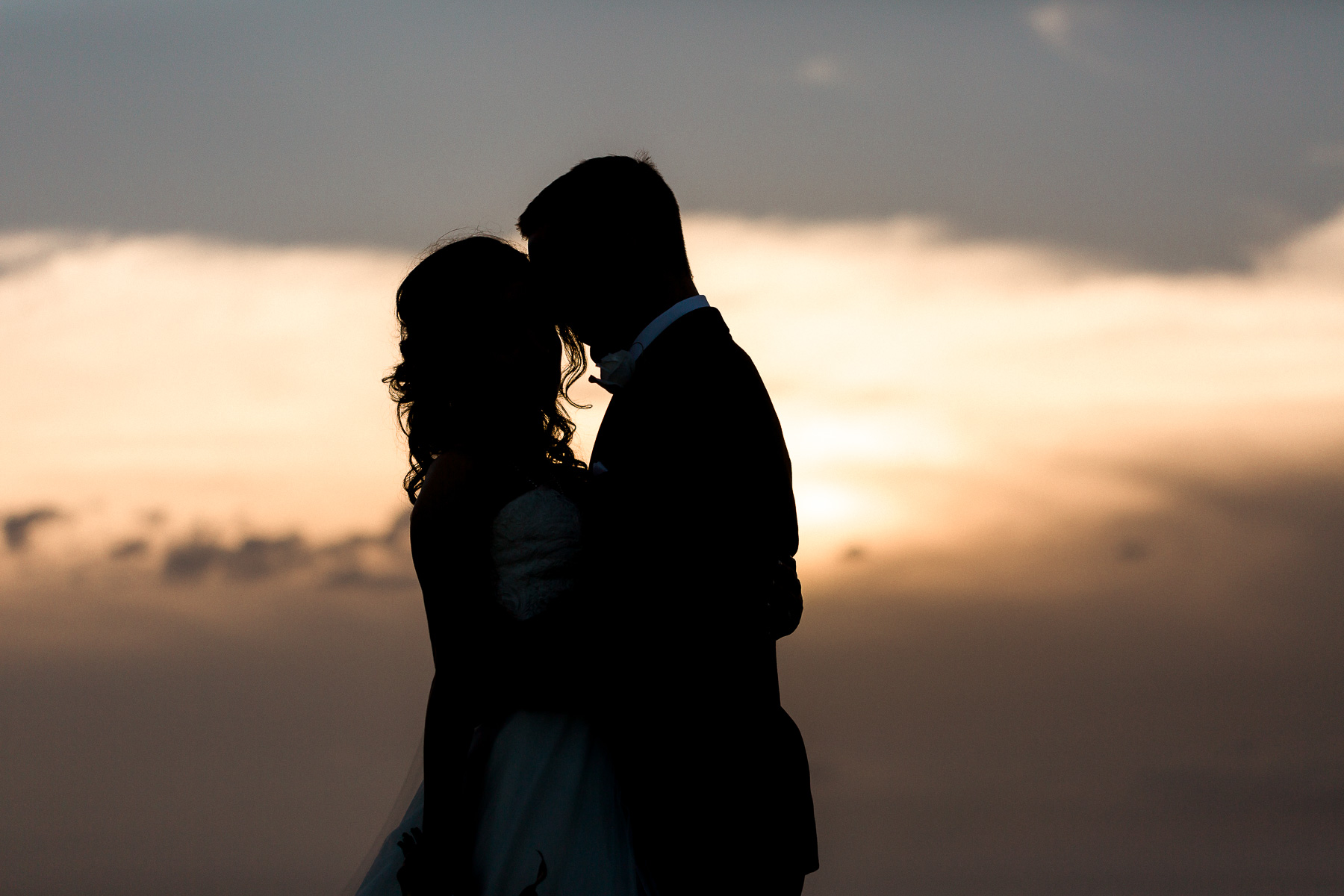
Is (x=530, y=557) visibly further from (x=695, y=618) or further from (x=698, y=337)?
(x=698, y=337)

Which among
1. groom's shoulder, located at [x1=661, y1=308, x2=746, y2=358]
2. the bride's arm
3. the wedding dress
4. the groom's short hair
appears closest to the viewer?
the bride's arm

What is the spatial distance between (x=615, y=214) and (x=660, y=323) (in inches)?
16.5

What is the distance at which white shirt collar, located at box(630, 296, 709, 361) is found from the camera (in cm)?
435

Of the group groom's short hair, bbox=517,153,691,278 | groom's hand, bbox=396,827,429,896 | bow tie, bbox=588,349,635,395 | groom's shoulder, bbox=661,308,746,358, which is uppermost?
groom's short hair, bbox=517,153,691,278

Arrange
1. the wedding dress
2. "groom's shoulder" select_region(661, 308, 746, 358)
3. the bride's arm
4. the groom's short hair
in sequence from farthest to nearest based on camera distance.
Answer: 1. the groom's short hair
2. "groom's shoulder" select_region(661, 308, 746, 358)
3. the wedding dress
4. the bride's arm

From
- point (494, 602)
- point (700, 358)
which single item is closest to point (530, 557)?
point (494, 602)

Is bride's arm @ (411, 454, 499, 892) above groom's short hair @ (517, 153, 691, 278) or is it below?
below

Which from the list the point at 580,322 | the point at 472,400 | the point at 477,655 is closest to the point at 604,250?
the point at 580,322

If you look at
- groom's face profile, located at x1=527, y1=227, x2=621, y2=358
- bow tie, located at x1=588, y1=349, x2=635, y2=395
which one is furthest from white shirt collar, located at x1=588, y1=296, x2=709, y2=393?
groom's face profile, located at x1=527, y1=227, x2=621, y2=358

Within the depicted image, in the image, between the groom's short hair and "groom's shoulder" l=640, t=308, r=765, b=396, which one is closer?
"groom's shoulder" l=640, t=308, r=765, b=396

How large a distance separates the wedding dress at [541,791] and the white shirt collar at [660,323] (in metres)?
0.59

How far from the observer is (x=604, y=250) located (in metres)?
4.42

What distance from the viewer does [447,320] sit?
14.5 ft

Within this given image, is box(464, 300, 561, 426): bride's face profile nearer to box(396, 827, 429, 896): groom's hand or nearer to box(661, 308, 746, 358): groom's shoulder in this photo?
box(661, 308, 746, 358): groom's shoulder
